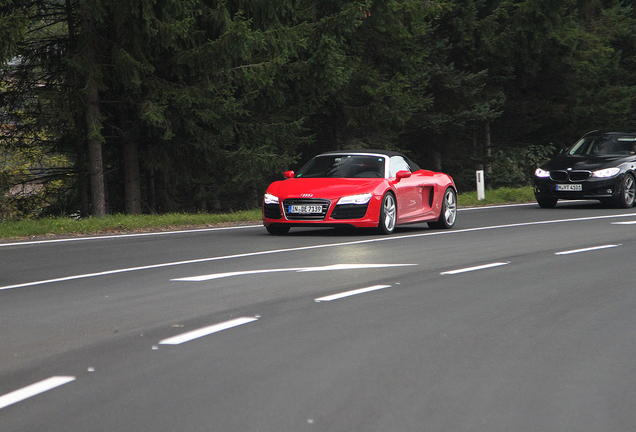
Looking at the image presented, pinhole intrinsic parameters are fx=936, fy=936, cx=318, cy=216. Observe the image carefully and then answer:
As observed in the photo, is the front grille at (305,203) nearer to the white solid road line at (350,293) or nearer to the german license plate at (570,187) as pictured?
the white solid road line at (350,293)

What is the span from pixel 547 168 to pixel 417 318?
1533 cm

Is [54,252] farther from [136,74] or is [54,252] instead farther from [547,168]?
[547,168]

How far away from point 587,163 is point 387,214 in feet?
26.7

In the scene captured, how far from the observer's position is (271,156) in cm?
2481

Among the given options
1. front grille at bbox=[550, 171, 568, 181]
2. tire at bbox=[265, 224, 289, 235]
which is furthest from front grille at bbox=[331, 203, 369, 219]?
front grille at bbox=[550, 171, 568, 181]

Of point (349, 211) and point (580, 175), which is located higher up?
point (580, 175)

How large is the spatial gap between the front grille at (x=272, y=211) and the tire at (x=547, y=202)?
9.28 m

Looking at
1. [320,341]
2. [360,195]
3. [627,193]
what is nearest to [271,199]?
[360,195]

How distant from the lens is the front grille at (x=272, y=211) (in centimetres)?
1469

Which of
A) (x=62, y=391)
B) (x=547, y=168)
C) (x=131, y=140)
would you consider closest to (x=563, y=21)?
(x=547, y=168)

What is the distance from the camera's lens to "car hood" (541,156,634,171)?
21.0m

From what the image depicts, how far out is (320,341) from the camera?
617 centimetres

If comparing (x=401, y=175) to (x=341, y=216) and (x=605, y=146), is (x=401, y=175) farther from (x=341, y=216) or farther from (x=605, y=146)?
(x=605, y=146)

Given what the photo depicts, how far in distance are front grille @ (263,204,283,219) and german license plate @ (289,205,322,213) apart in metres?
0.24
